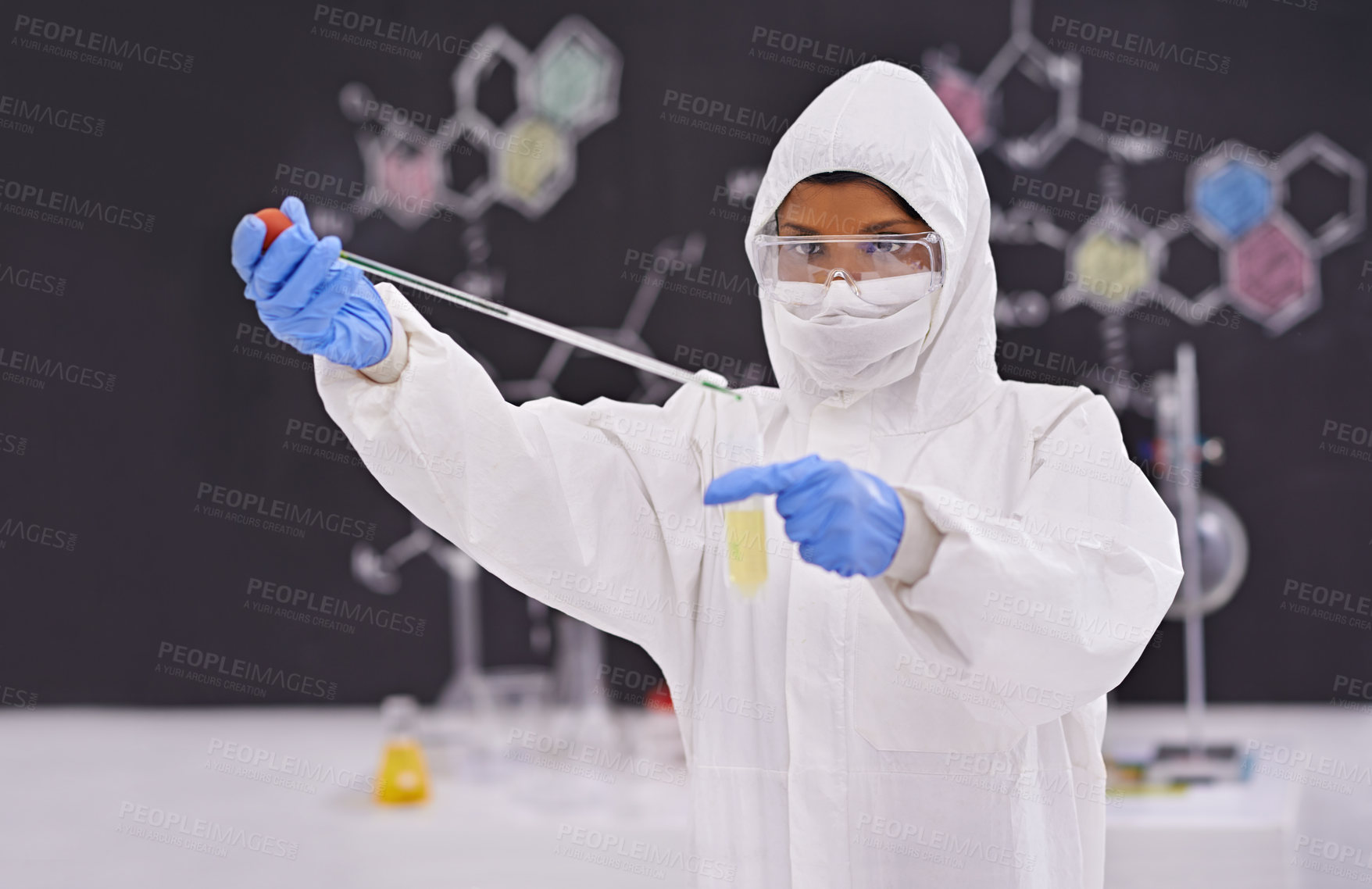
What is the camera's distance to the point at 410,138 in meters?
3.99

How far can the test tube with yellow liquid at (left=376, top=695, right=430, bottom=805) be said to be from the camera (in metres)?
2.78

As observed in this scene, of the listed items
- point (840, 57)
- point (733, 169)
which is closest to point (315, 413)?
point (733, 169)

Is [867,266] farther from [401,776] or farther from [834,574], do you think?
[401,776]

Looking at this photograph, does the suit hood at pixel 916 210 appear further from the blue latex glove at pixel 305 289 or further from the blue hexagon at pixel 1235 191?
the blue hexagon at pixel 1235 191

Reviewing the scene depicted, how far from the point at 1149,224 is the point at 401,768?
2583mm

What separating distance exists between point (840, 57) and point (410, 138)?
4.26 ft

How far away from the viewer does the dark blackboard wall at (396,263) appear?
3834 mm

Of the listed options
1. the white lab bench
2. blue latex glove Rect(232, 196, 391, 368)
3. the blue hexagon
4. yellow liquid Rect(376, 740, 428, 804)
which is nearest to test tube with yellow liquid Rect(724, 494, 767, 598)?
blue latex glove Rect(232, 196, 391, 368)

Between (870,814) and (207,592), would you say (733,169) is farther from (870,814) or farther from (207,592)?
(870,814)

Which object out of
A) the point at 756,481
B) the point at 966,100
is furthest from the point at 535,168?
the point at 756,481

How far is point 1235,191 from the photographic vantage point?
12.7ft

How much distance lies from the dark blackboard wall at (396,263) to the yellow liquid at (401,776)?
47.6 inches

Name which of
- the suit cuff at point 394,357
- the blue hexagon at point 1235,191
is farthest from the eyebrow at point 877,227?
the blue hexagon at point 1235,191

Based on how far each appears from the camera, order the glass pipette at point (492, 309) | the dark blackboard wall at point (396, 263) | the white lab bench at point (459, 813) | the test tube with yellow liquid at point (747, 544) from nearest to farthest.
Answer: the glass pipette at point (492, 309), the test tube with yellow liquid at point (747, 544), the white lab bench at point (459, 813), the dark blackboard wall at point (396, 263)
